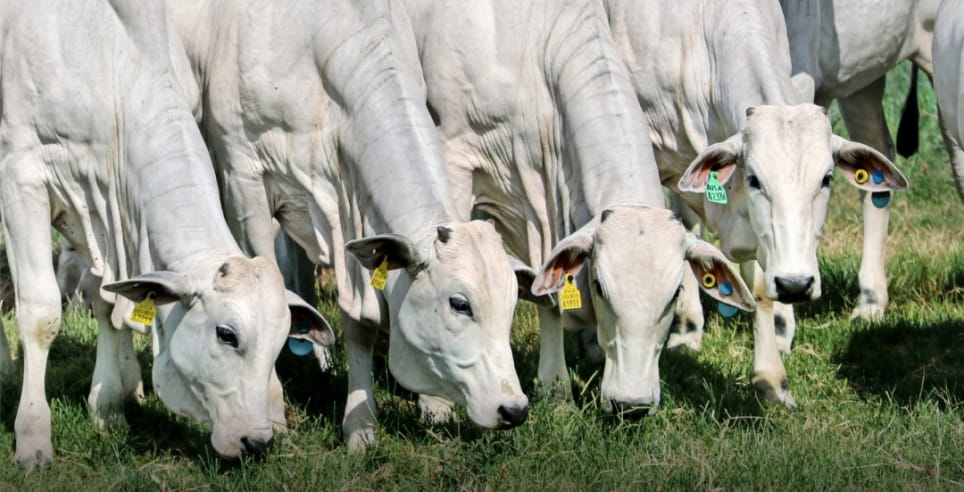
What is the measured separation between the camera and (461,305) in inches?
288

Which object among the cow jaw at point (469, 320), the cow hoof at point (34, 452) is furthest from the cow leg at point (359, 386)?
the cow hoof at point (34, 452)

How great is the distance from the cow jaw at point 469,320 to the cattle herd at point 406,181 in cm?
1

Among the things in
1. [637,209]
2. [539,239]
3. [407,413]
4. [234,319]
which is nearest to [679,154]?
[539,239]

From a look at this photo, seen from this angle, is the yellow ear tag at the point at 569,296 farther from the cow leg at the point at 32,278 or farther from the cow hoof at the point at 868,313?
the cow hoof at the point at 868,313

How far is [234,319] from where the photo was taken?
704 centimetres

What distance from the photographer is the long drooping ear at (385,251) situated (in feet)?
24.0

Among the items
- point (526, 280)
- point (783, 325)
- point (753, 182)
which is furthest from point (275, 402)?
point (783, 325)

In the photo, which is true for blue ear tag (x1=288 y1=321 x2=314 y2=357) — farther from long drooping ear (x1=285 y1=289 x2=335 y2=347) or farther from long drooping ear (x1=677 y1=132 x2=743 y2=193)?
long drooping ear (x1=677 y1=132 x2=743 y2=193)

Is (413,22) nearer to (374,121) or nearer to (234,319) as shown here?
(374,121)

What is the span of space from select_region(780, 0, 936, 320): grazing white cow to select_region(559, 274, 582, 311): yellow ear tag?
287 cm

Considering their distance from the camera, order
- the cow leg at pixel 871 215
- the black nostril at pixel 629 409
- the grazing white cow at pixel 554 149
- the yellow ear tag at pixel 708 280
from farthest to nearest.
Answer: the cow leg at pixel 871 215 < the yellow ear tag at pixel 708 280 < the grazing white cow at pixel 554 149 < the black nostril at pixel 629 409

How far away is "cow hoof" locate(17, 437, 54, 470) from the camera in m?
7.67

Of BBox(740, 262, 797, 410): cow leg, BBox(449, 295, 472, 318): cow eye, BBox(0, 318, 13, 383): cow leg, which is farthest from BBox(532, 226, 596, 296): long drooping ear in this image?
BBox(0, 318, 13, 383): cow leg

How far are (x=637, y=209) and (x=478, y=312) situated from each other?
3.53 ft
